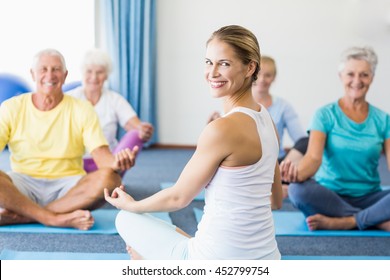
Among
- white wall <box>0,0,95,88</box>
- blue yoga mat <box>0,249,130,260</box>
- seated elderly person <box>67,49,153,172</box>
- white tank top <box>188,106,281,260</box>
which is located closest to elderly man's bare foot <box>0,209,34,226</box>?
blue yoga mat <box>0,249,130,260</box>

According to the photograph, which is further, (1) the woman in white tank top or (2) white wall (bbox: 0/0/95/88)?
(2) white wall (bbox: 0/0/95/88)

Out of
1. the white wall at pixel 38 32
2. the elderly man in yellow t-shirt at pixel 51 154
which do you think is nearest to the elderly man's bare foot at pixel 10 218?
the elderly man in yellow t-shirt at pixel 51 154

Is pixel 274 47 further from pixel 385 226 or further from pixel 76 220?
pixel 76 220

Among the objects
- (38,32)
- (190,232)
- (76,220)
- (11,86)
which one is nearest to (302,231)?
(190,232)

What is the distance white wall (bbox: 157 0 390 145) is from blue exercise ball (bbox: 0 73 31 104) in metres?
1.44

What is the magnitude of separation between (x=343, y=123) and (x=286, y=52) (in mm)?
2870

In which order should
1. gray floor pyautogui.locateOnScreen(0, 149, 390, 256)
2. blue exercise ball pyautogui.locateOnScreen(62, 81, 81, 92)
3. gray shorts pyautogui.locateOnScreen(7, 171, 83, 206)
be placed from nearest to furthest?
gray floor pyautogui.locateOnScreen(0, 149, 390, 256) → gray shorts pyautogui.locateOnScreen(7, 171, 83, 206) → blue exercise ball pyautogui.locateOnScreen(62, 81, 81, 92)

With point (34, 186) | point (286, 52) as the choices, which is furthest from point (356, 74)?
point (286, 52)

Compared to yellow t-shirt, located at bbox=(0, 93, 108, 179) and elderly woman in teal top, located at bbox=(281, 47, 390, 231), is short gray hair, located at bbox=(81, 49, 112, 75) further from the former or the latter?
elderly woman in teal top, located at bbox=(281, 47, 390, 231)

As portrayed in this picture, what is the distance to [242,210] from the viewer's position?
1651 millimetres

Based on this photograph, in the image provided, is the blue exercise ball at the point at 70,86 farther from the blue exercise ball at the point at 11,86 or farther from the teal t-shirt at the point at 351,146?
the teal t-shirt at the point at 351,146

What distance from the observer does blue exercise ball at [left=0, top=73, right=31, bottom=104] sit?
4676 millimetres

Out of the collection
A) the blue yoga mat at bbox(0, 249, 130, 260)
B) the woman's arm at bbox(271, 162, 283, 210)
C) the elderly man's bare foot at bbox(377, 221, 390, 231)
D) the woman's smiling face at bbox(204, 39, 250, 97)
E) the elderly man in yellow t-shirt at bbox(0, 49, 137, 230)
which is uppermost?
the woman's smiling face at bbox(204, 39, 250, 97)
